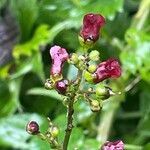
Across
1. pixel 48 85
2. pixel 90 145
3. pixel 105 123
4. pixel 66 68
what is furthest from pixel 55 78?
pixel 66 68

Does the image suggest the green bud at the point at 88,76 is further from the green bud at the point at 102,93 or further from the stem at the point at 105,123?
the stem at the point at 105,123

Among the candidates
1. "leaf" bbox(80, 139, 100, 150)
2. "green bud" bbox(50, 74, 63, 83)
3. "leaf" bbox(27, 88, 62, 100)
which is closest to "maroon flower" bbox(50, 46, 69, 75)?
"green bud" bbox(50, 74, 63, 83)

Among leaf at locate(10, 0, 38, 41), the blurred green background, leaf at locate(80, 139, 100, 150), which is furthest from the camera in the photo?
leaf at locate(10, 0, 38, 41)

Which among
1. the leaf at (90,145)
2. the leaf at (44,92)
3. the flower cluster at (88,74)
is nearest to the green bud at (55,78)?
the flower cluster at (88,74)

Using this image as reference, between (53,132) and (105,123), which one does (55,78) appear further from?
(105,123)

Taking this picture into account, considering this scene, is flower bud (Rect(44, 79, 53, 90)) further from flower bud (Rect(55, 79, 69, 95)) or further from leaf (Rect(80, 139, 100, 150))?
leaf (Rect(80, 139, 100, 150))

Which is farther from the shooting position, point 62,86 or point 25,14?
point 25,14
